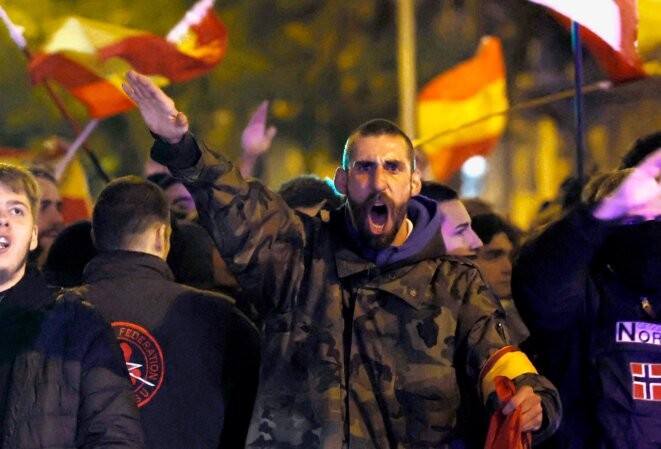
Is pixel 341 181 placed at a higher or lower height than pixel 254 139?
lower

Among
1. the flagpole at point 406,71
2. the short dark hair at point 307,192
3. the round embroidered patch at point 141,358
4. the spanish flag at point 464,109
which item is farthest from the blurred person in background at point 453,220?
the flagpole at point 406,71

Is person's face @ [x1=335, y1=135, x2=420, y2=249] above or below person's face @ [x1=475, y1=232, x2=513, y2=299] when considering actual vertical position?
below

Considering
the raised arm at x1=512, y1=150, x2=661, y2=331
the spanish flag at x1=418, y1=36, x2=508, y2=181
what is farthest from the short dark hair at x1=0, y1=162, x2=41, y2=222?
the spanish flag at x1=418, y1=36, x2=508, y2=181

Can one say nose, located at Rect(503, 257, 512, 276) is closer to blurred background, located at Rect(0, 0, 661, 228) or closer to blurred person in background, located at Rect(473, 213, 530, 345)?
blurred person in background, located at Rect(473, 213, 530, 345)

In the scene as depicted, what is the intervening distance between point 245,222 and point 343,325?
0.52m

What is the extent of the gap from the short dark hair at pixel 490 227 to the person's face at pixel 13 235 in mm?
3109

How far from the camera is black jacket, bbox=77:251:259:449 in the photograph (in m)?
4.98

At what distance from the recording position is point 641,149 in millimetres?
5262

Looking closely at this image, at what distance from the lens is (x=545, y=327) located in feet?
15.9

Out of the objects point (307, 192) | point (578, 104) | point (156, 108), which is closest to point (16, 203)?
point (156, 108)

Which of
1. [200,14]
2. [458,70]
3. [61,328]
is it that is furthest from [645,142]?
[458,70]

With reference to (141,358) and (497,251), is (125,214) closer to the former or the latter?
(141,358)

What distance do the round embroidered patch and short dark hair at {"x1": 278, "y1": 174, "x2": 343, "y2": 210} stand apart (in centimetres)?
137

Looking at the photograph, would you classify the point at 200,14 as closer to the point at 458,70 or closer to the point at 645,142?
the point at 458,70
